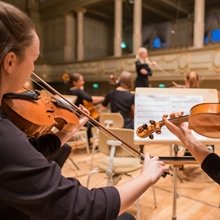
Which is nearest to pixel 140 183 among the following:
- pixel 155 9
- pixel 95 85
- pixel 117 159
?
pixel 117 159

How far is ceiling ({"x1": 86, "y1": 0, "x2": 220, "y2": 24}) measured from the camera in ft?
38.5

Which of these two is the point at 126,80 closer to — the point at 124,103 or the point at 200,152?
the point at 124,103

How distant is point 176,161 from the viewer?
6.22ft

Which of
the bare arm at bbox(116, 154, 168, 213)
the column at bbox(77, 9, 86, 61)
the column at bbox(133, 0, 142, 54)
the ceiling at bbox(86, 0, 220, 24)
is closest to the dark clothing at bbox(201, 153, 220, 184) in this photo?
the bare arm at bbox(116, 154, 168, 213)

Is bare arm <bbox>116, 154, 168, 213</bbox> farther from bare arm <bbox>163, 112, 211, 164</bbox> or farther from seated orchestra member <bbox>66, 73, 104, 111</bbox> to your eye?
seated orchestra member <bbox>66, 73, 104, 111</bbox>

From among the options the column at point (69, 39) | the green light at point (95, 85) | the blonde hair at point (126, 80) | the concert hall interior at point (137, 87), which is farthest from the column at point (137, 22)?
the blonde hair at point (126, 80)

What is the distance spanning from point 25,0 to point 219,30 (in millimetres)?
8348

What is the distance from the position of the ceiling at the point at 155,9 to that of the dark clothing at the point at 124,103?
8.28m

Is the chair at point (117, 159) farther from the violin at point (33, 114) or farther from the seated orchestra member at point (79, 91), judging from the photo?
the seated orchestra member at point (79, 91)

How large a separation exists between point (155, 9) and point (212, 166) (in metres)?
12.1

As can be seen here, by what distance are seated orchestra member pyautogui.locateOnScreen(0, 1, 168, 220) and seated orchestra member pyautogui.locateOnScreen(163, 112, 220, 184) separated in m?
0.61

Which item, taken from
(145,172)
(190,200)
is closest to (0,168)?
(145,172)

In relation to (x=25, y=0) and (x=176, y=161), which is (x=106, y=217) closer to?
(x=176, y=161)

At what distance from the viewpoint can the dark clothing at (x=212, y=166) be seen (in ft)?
3.96
